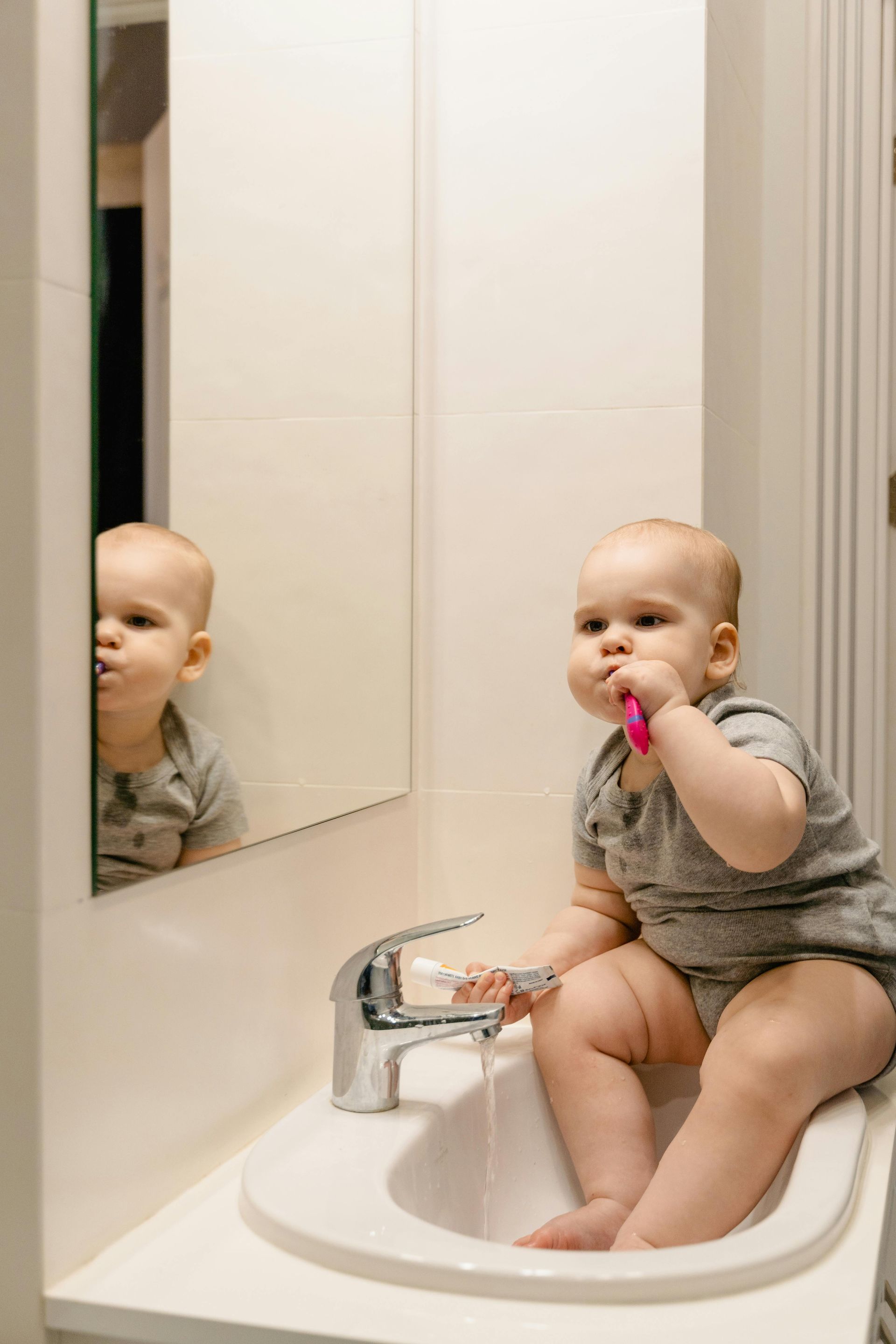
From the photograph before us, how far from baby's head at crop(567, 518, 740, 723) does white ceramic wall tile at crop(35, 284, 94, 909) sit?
46 centimetres

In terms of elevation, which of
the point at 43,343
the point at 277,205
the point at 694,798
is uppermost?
the point at 277,205

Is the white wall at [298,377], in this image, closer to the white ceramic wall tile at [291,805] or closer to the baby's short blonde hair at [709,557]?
the white ceramic wall tile at [291,805]

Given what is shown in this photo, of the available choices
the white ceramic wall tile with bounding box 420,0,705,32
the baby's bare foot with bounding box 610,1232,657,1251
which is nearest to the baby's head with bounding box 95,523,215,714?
the baby's bare foot with bounding box 610,1232,657,1251

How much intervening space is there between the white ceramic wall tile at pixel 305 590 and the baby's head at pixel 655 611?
0.22 metres

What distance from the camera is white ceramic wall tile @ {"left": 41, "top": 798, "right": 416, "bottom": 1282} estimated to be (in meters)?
0.65

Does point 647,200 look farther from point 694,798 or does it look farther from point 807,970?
point 807,970

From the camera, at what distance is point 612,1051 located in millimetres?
985

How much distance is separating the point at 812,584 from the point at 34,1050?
115 centimetres

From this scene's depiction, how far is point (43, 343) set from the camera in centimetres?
62

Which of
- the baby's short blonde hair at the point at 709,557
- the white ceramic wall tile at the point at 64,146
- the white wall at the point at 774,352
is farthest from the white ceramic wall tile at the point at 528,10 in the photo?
the white ceramic wall tile at the point at 64,146

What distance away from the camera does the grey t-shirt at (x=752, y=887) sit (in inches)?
37.2

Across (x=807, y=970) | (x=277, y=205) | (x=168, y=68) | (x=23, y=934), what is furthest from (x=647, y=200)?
(x=23, y=934)

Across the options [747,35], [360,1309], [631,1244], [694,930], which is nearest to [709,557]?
[694,930]

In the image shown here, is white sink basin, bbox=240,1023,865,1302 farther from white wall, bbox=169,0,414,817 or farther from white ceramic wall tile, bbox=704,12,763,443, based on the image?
white ceramic wall tile, bbox=704,12,763,443
